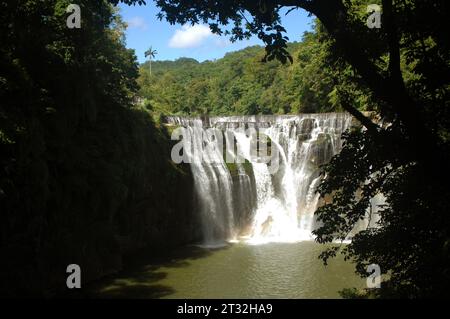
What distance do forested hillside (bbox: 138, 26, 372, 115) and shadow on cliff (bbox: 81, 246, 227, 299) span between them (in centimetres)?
2051

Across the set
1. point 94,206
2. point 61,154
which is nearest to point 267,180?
point 94,206

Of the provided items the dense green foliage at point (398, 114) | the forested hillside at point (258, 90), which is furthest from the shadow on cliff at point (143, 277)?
the forested hillside at point (258, 90)

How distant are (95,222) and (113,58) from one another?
8.78 m

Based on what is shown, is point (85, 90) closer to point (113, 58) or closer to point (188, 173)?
point (113, 58)

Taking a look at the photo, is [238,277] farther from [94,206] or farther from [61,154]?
[61,154]

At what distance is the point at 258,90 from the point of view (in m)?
70.1

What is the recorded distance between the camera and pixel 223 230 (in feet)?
74.2

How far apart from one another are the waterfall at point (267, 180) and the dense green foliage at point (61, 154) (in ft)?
16.5

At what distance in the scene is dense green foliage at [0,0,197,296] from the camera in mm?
10344

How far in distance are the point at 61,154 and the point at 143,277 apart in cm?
583

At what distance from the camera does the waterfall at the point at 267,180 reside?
22484mm

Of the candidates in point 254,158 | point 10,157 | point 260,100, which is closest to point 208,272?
point 10,157

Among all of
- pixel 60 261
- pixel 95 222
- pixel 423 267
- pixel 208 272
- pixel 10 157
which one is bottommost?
pixel 208 272

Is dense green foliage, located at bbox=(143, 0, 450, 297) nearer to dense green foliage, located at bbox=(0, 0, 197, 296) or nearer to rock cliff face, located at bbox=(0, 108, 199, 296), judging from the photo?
dense green foliage, located at bbox=(0, 0, 197, 296)
